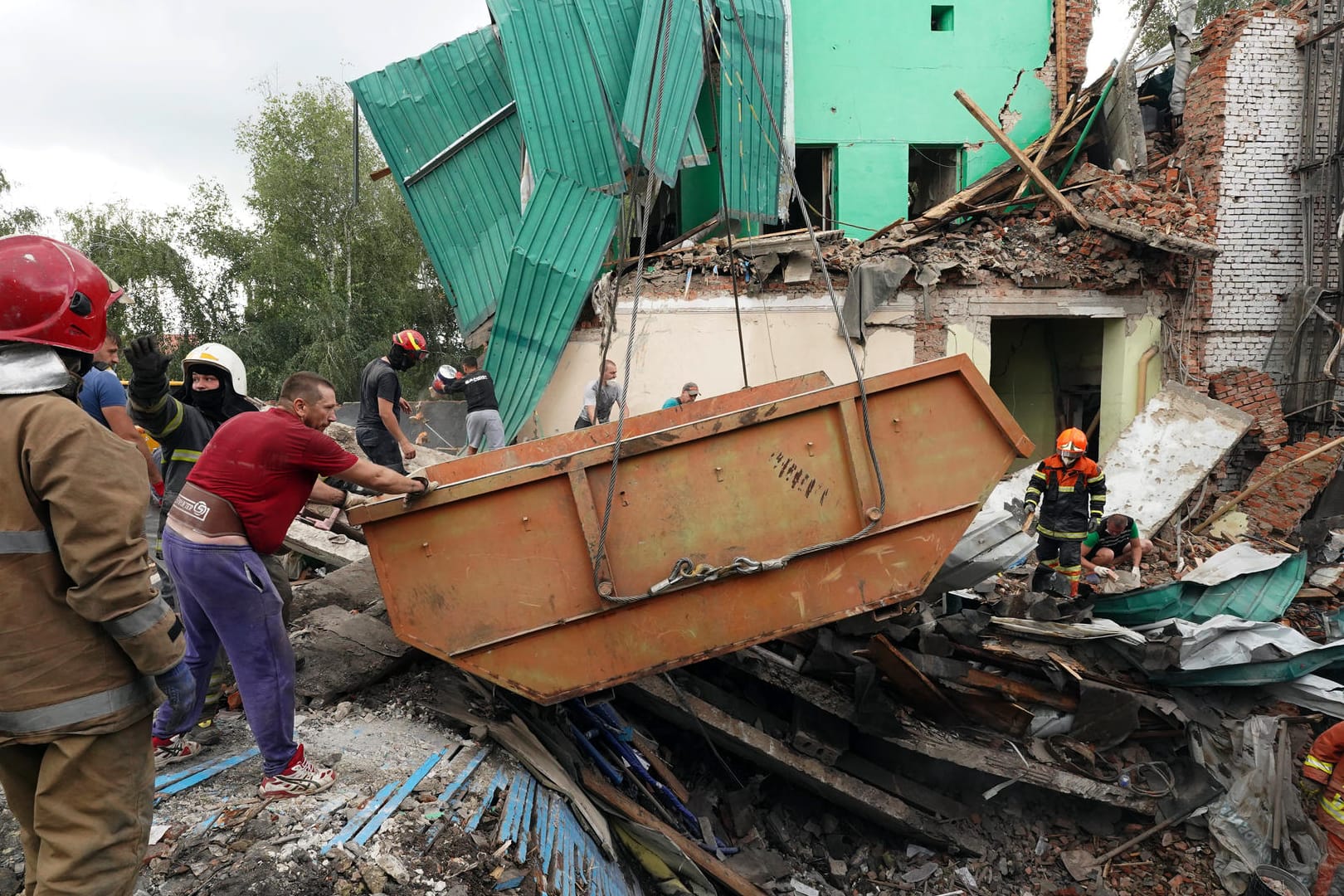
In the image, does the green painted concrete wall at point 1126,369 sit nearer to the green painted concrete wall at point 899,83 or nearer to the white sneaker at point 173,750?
the green painted concrete wall at point 899,83

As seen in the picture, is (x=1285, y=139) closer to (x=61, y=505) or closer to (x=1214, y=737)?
(x=1214, y=737)

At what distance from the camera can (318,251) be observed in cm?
1794

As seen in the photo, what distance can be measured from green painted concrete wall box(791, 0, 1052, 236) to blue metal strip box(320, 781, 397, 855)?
10.1 meters

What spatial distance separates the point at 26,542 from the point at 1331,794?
5.13 metres

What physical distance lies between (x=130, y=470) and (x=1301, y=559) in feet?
22.1

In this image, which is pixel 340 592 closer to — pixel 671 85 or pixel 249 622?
pixel 249 622

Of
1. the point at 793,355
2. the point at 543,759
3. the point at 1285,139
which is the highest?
the point at 1285,139

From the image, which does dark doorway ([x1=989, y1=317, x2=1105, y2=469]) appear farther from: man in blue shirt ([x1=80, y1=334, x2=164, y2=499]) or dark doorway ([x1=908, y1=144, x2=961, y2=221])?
man in blue shirt ([x1=80, y1=334, x2=164, y2=499])

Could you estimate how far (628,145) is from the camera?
346 inches

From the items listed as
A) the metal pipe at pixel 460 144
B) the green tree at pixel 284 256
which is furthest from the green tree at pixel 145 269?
the metal pipe at pixel 460 144

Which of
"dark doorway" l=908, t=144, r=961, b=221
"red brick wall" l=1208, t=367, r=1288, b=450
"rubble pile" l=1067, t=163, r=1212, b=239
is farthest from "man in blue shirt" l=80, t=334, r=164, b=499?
"dark doorway" l=908, t=144, r=961, b=221

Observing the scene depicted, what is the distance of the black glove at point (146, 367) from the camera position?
3457 millimetres

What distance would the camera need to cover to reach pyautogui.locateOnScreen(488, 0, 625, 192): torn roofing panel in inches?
340

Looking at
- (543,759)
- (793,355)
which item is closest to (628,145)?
(793,355)
